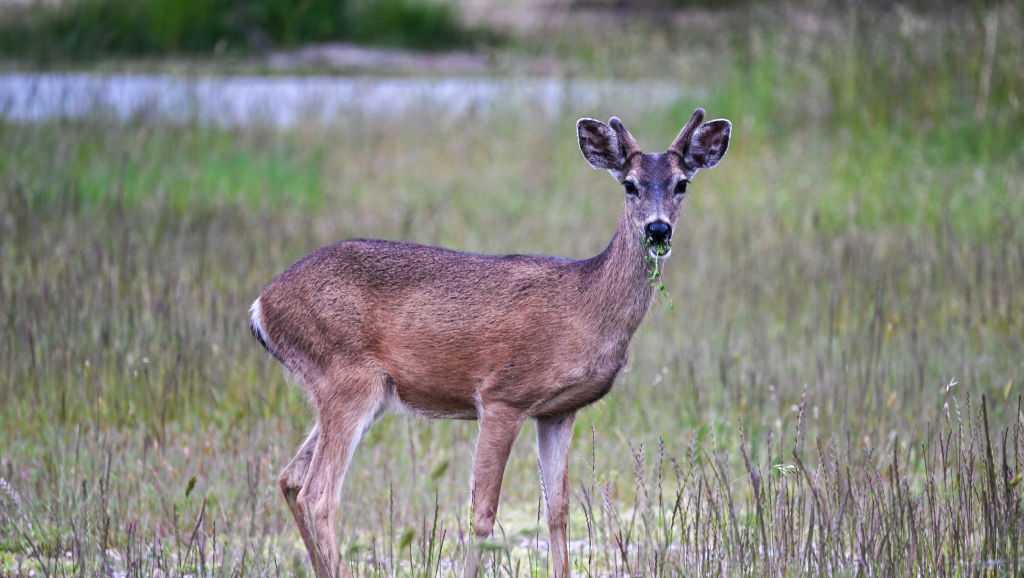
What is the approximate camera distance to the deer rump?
17.5 feet

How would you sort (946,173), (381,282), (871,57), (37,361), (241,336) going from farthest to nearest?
(871,57)
(946,173)
(241,336)
(37,361)
(381,282)

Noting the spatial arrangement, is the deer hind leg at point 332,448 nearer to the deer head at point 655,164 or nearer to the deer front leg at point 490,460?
the deer front leg at point 490,460

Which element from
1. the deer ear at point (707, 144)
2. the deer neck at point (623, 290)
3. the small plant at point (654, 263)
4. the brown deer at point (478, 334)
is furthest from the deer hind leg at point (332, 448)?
the deer ear at point (707, 144)

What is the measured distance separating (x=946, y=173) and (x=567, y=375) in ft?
25.1

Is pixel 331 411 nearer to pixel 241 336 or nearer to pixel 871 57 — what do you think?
pixel 241 336

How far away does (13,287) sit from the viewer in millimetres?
7883

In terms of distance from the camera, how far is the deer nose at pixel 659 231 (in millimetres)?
5000

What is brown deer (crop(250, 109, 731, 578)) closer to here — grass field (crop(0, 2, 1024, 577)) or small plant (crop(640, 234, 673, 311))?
small plant (crop(640, 234, 673, 311))

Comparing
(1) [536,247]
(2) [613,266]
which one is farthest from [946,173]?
(2) [613,266]

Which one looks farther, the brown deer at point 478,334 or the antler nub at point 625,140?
the antler nub at point 625,140

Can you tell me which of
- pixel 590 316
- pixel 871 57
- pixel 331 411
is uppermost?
pixel 871 57

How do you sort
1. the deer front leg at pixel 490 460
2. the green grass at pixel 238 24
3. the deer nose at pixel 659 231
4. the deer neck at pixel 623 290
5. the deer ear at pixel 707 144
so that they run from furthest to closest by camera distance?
the green grass at pixel 238 24 → the deer ear at pixel 707 144 → the deer neck at pixel 623 290 → the deer front leg at pixel 490 460 → the deer nose at pixel 659 231

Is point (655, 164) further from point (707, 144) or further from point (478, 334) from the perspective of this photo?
point (478, 334)

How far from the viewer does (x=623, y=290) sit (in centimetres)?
540
